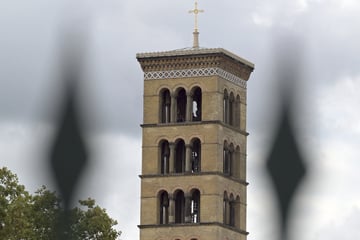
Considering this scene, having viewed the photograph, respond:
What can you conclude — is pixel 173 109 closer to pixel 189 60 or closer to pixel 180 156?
pixel 180 156

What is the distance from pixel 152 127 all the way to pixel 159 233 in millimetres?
4864

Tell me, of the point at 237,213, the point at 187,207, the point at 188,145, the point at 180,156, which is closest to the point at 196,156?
the point at 180,156

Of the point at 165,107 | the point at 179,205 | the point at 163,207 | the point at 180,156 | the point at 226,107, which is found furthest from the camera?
the point at 226,107

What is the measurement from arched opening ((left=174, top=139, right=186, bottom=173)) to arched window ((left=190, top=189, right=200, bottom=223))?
125cm

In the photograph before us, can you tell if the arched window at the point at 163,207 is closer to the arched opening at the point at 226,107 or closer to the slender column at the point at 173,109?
the slender column at the point at 173,109

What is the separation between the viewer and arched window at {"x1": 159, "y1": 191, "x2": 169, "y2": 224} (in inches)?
2569

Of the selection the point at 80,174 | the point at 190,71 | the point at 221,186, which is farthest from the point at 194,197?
the point at 80,174

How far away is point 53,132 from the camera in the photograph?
383 inches

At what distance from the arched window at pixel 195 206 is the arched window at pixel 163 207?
1.16 m

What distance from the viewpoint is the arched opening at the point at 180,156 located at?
65.5 meters

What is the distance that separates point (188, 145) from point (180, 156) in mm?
1452

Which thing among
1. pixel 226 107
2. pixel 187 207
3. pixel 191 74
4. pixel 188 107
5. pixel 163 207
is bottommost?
pixel 187 207

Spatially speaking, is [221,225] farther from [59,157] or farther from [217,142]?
[59,157]

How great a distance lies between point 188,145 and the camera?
212ft
